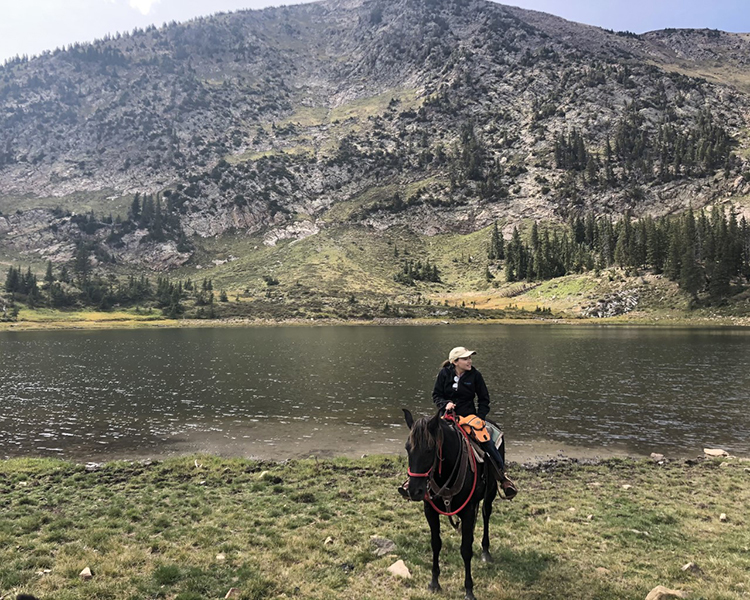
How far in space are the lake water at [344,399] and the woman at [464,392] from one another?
14.1 meters

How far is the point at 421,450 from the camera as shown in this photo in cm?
830

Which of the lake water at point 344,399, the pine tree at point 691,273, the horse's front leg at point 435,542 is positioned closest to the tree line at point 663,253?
the pine tree at point 691,273

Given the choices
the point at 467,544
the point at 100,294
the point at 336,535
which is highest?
the point at 467,544

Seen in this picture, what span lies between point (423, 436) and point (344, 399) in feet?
104

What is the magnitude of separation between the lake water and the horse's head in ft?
56.4

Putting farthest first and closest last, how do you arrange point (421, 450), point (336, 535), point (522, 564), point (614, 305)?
1. point (614, 305)
2. point (336, 535)
3. point (522, 564)
4. point (421, 450)

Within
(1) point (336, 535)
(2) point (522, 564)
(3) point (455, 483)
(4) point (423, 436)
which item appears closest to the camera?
(4) point (423, 436)

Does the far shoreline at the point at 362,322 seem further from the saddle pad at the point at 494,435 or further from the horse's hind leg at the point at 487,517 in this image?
the horse's hind leg at the point at 487,517

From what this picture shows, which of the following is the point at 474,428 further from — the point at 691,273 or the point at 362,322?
the point at 691,273

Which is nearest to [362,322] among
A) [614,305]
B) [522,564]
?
[614,305]

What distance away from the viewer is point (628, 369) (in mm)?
52000

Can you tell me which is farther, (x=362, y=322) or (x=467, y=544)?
(x=362, y=322)

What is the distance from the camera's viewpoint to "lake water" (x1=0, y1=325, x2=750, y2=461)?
26562mm

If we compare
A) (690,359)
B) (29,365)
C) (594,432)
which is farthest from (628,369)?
(29,365)
